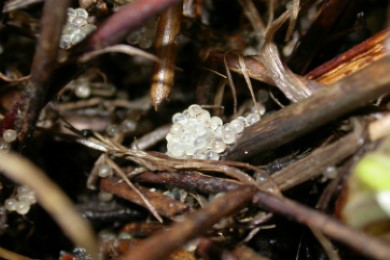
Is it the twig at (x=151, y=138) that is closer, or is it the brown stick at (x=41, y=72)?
the brown stick at (x=41, y=72)

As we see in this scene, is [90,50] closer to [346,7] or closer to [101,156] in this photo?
[101,156]

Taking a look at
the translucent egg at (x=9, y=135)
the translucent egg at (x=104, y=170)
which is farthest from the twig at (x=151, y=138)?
the translucent egg at (x=9, y=135)

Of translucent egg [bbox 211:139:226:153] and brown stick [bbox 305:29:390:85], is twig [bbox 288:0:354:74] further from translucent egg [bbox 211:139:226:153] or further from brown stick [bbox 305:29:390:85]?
translucent egg [bbox 211:139:226:153]

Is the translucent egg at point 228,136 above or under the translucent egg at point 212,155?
above

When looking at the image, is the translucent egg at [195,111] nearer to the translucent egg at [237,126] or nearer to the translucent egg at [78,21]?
the translucent egg at [237,126]

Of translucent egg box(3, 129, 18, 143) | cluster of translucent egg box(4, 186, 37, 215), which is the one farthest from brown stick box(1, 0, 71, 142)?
cluster of translucent egg box(4, 186, 37, 215)

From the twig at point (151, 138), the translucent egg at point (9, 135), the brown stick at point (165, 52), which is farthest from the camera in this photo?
the twig at point (151, 138)

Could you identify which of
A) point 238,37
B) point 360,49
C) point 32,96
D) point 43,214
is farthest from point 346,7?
point 43,214
